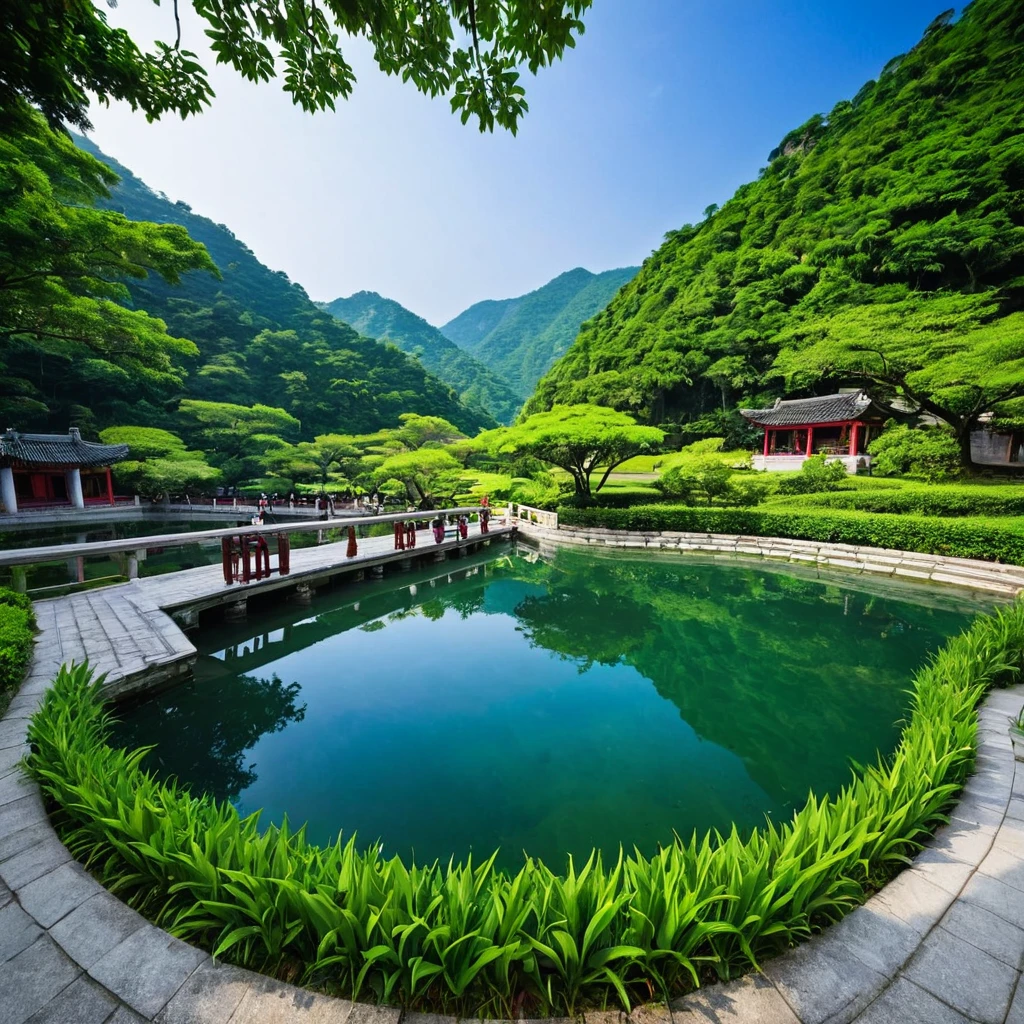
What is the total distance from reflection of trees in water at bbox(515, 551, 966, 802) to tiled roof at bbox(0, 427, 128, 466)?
24241mm

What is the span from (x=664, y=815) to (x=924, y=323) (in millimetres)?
17749

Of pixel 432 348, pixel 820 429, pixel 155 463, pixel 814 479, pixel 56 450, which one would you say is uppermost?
pixel 432 348

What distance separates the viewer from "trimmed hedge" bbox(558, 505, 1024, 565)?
9.64 meters

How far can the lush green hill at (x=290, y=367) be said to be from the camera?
1267 inches

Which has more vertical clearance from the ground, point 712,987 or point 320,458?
point 320,458

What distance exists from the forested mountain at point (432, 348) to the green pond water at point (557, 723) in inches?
1707

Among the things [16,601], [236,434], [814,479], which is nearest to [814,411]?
[814,479]

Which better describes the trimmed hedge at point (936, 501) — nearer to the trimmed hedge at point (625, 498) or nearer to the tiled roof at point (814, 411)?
the trimmed hedge at point (625, 498)

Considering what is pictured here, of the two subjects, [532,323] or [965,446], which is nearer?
[965,446]

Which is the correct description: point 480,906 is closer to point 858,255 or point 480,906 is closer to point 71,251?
point 71,251

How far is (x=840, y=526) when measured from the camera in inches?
478

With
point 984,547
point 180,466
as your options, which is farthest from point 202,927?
point 180,466

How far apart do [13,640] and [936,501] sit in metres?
18.1

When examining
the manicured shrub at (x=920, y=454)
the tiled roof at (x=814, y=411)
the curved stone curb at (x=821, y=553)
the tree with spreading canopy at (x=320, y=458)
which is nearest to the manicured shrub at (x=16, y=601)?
the curved stone curb at (x=821, y=553)
